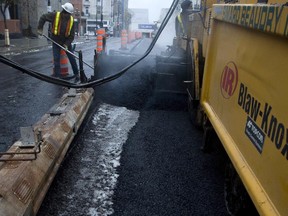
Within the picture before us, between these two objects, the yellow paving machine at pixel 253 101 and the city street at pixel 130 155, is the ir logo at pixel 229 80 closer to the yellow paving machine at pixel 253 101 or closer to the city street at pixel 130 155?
the yellow paving machine at pixel 253 101

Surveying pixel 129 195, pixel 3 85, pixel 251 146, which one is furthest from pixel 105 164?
pixel 3 85

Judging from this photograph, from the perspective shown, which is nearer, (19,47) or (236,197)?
(236,197)

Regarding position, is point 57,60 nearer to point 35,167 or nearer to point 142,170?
point 142,170

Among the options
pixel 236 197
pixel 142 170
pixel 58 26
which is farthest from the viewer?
pixel 58 26

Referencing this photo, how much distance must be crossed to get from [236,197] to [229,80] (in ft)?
3.06

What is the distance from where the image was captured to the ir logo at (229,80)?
2.65m

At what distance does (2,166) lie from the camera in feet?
8.18

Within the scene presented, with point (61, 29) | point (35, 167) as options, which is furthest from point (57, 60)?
point (35, 167)

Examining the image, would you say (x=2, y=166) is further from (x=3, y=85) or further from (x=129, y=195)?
(x=3, y=85)

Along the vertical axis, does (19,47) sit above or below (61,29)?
below

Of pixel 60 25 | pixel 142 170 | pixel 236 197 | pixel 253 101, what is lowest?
pixel 142 170

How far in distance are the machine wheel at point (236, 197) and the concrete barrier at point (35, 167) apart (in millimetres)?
1447

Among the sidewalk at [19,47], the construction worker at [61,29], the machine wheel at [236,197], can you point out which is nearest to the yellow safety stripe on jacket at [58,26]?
the construction worker at [61,29]

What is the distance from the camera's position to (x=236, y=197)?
8.37 feet
